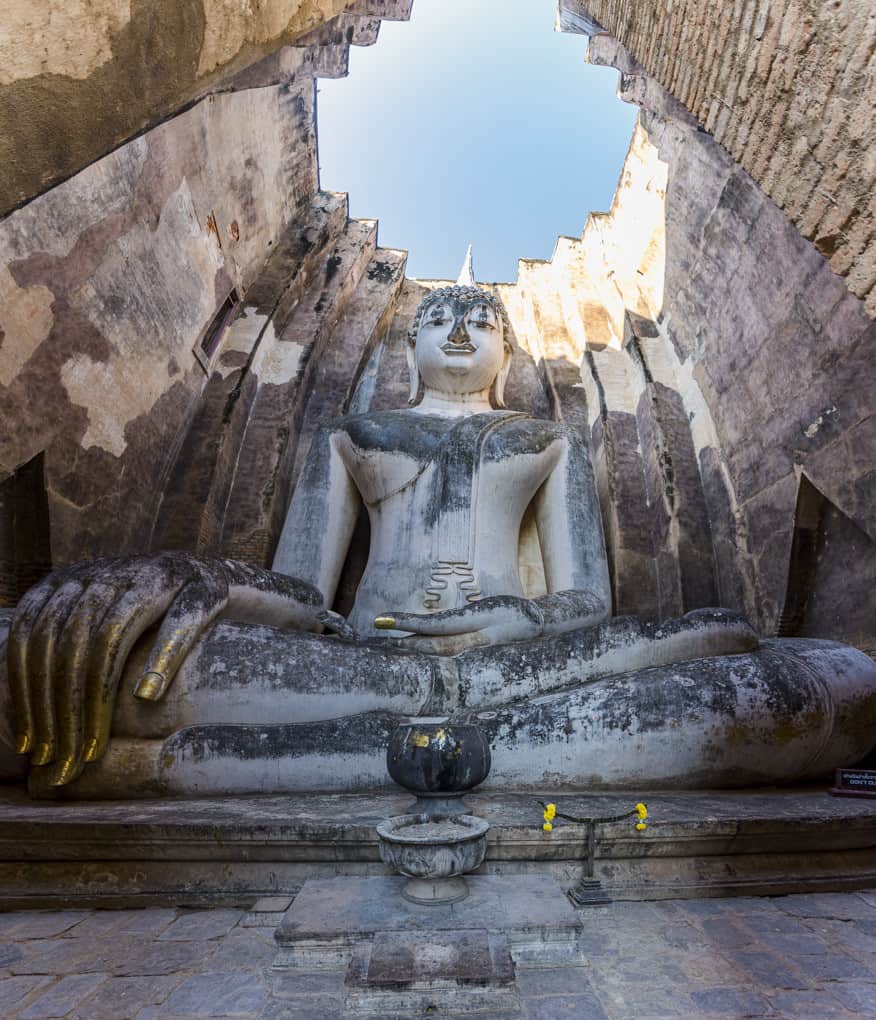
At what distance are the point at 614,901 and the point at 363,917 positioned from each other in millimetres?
753

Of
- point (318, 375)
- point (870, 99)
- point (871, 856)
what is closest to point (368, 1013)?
point (871, 856)

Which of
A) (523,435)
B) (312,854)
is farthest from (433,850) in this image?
(523,435)

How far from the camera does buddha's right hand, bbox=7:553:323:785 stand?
2.25m

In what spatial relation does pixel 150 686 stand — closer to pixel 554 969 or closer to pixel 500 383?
pixel 554 969

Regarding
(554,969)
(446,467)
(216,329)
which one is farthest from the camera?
(216,329)

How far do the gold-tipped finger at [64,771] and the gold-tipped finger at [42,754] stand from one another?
0.13ft

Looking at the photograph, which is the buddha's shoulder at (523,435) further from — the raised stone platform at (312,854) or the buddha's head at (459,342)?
the raised stone platform at (312,854)

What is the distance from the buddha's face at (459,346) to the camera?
444 cm

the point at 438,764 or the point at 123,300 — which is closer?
the point at 438,764

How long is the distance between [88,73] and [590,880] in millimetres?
2591

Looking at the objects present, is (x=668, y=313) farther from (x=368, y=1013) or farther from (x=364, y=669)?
(x=368, y=1013)

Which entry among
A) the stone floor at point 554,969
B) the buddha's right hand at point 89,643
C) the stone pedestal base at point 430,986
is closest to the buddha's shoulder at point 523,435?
the buddha's right hand at point 89,643

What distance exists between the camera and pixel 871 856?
7.05ft

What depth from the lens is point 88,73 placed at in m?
1.88
